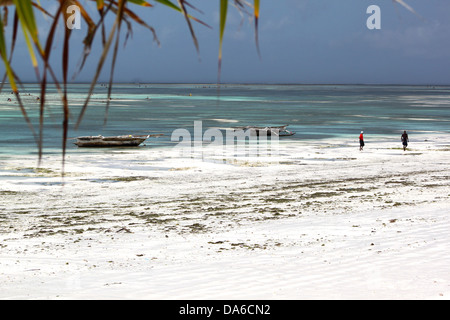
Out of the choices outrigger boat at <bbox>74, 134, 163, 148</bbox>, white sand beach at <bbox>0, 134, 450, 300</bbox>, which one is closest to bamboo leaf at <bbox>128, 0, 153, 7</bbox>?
white sand beach at <bbox>0, 134, 450, 300</bbox>

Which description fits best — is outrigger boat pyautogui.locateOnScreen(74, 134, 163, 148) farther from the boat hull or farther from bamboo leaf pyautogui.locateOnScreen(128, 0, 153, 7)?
bamboo leaf pyautogui.locateOnScreen(128, 0, 153, 7)

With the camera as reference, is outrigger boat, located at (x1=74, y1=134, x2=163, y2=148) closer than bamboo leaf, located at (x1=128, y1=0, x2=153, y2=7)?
No

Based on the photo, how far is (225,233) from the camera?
45.0ft

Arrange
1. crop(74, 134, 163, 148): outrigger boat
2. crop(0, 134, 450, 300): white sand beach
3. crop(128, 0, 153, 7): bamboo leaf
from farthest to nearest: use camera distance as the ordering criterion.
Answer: crop(74, 134, 163, 148): outrigger boat < crop(0, 134, 450, 300): white sand beach < crop(128, 0, 153, 7): bamboo leaf

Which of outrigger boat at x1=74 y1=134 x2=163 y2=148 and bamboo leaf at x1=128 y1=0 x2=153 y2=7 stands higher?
bamboo leaf at x1=128 y1=0 x2=153 y2=7

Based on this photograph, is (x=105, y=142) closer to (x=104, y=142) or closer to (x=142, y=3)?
(x=104, y=142)

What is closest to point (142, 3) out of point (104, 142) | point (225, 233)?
point (225, 233)

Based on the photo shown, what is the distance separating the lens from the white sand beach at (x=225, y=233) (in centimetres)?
952

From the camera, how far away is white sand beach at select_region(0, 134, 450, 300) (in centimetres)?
952

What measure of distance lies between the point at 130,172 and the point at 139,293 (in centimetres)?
1742

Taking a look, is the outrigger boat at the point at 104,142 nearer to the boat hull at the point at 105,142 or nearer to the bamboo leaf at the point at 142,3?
the boat hull at the point at 105,142

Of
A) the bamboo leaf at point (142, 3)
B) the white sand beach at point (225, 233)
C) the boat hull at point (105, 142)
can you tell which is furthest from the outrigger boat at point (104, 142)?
the bamboo leaf at point (142, 3)
